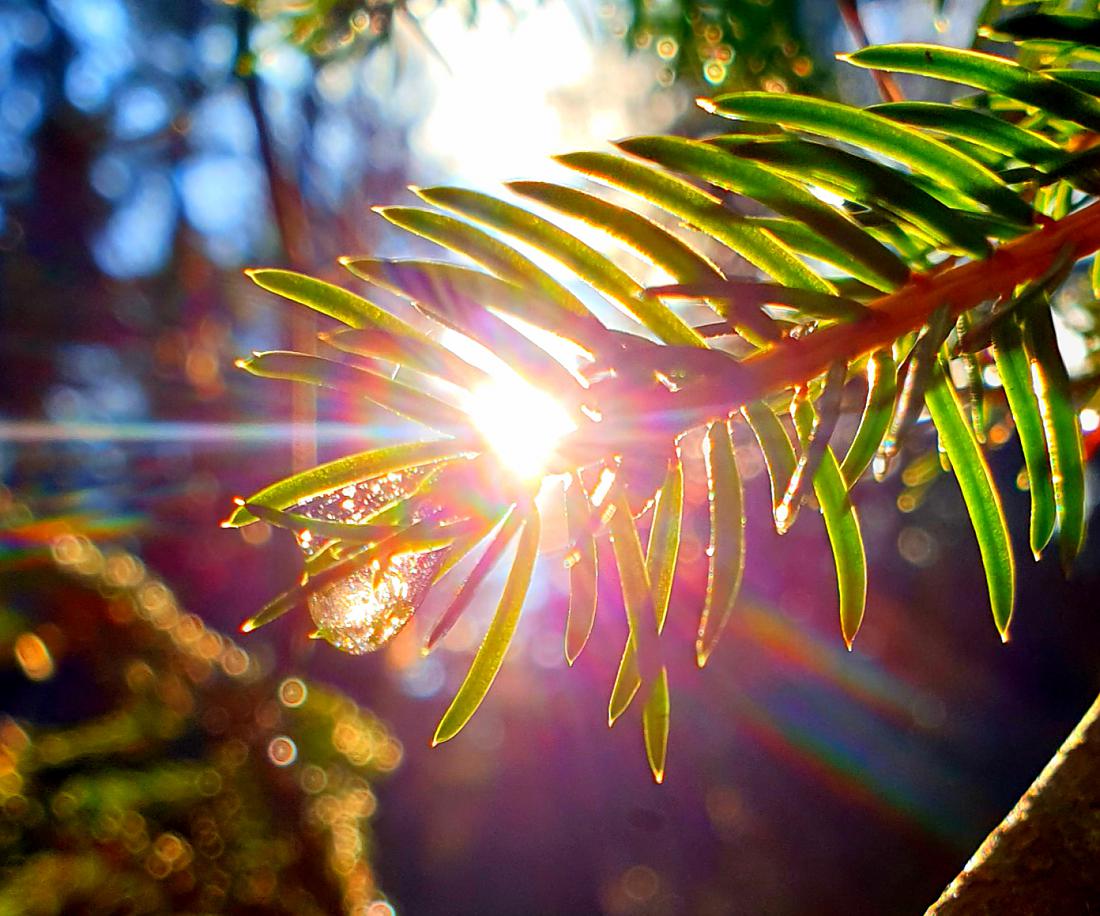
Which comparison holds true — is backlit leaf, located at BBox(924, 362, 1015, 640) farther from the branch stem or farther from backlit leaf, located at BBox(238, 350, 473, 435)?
backlit leaf, located at BBox(238, 350, 473, 435)

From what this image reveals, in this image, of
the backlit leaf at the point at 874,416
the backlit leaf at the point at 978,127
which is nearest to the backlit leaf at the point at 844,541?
the backlit leaf at the point at 874,416

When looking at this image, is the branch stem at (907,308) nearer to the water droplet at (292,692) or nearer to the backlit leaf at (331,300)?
the backlit leaf at (331,300)

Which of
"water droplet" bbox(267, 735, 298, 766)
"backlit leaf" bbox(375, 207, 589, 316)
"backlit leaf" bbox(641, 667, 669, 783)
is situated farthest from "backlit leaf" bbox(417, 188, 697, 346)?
"water droplet" bbox(267, 735, 298, 766)

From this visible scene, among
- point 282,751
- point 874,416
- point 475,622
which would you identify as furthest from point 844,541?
point 475,622

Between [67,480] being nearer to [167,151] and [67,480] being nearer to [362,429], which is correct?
[167,151]

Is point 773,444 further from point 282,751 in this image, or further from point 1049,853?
point 282,751
